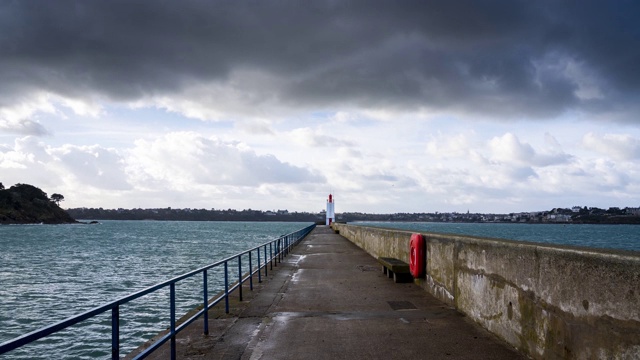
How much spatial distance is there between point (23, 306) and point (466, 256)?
20566 mm

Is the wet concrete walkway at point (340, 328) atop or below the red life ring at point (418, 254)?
below

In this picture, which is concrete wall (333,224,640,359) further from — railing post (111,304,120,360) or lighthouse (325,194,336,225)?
lighthouse (325,194,336,225)

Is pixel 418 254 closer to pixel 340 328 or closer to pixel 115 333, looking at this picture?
pixel 340 328

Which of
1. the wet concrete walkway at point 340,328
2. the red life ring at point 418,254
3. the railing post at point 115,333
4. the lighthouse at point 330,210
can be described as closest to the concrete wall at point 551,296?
the wet concrete walkway at point 340,328

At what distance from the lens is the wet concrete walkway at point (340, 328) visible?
6418mm

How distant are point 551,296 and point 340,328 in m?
3.41

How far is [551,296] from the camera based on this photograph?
5.34m

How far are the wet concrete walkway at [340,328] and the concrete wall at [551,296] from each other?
1.24ft

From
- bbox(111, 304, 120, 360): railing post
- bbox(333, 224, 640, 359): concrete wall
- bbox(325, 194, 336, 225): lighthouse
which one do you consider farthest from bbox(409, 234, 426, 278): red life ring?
bbox(325, 194, 336, 225): lighthouse

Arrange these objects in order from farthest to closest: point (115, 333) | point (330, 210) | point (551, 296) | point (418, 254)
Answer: point (330, 210) → point (418, 254) → point (551, 296) → point (115, 333)

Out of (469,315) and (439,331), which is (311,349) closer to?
(439,331)

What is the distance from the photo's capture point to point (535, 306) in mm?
5738

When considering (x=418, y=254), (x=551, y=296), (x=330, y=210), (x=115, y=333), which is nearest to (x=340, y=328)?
(x=551, y=296)

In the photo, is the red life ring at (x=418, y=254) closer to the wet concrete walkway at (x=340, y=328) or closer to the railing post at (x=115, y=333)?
the wet concrete walkway at (x=340, y=328)
